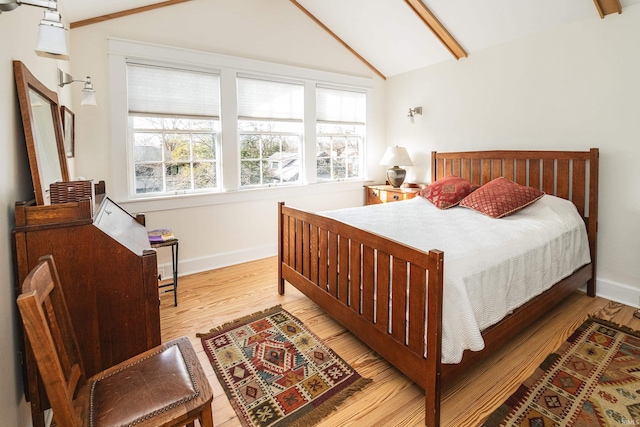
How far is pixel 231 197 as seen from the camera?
3.75 meters

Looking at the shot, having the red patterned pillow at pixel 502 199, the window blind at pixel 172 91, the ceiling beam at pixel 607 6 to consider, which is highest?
the ceiling beam at pixel 607 6

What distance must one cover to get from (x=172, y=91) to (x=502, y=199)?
3.19 metres

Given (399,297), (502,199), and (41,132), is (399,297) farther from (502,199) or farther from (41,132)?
(41,132)

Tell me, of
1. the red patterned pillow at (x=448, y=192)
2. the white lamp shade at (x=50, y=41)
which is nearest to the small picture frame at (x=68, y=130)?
the white lamp shade at (x=50, y=41)

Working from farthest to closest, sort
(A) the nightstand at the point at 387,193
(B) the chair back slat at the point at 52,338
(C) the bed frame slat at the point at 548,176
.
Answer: (A) the nightstand at the point at 387,193
(C) the bed frame slat at the point at 548,176
(B) the chair back slat at the point at 52,338

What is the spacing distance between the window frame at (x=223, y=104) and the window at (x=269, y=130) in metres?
0.08

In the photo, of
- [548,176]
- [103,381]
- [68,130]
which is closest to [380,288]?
[103,381]

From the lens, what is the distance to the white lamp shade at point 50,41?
51.2 inches

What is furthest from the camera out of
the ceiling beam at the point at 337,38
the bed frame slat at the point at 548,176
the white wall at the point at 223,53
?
the ceiling beam at the point at 337,38

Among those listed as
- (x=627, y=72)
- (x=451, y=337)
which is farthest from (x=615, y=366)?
(x=627, y=72)

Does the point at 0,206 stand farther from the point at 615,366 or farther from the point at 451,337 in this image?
the point at 615,366

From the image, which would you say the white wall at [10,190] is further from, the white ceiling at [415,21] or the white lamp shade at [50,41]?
the white ceiling at [415,21]

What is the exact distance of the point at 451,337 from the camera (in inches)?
63.1

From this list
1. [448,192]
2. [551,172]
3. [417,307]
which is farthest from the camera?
[448,192]
